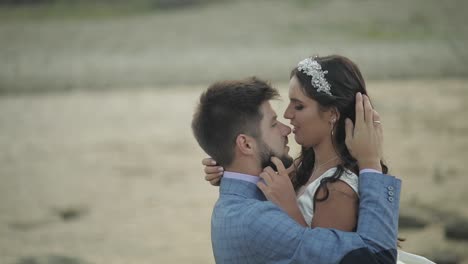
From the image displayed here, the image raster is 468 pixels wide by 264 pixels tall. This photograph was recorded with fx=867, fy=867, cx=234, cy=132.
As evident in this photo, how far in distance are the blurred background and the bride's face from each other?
3042 mm

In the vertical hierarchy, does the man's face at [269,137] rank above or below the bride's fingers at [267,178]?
above

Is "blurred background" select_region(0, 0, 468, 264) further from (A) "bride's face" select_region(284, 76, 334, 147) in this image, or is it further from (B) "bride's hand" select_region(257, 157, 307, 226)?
(B) "bride's hand" select_region(257, 157, 307, 226)

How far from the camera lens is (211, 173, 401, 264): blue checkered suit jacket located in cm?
263

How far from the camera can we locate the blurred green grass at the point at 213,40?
14945 mm

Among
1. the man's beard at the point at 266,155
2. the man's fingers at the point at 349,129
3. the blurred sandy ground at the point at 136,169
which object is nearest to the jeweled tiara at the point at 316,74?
the man's fingers at the point at 349,129

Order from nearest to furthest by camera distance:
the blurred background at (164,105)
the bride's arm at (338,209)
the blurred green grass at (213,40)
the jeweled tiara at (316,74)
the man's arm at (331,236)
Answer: the man's arm at (331,236)
the bride's arm at (338,209)
the jeweled tiara at (316,74)
the blurred background at (164,105)
the blurred green grass at (213,40)

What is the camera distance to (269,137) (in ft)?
9.52

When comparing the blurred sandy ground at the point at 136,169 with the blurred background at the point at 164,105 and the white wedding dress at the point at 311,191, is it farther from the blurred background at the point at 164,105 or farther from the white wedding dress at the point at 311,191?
the white wedding dress at the point at 311,191

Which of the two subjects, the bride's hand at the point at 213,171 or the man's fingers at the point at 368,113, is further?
the bride's hand at the point at 213,171

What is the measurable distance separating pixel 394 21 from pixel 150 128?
8886mm

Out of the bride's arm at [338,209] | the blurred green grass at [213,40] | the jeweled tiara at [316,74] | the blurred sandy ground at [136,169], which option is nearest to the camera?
the bride's arm at [338,209]

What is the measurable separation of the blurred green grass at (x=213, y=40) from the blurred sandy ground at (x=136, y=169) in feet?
3.91

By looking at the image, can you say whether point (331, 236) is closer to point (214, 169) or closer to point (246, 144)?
point (246, 144)

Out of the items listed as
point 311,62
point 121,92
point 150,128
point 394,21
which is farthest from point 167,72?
point 311,62
